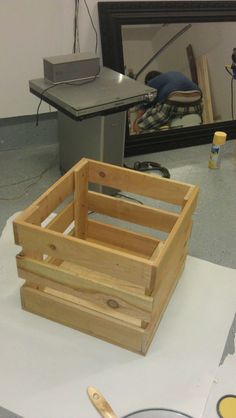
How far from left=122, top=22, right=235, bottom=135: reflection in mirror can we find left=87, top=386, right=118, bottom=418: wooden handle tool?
1369mm

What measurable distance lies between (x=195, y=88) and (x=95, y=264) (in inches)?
58.5

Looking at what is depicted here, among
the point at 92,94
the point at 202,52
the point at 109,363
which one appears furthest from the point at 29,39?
the point at 109,363

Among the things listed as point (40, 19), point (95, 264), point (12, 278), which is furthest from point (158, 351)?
point (40, 19)

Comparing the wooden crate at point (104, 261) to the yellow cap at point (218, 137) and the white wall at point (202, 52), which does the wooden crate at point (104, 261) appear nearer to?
the yellow cap at point (218, 137)

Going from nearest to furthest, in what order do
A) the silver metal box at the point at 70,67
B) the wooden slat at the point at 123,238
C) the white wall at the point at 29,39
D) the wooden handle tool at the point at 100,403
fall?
the wooden handle tool at the point at 100,403 → the wooden slat at the point at 123,238 → the silver metal box at the point at 70,67 → the white wall at the point at 29,39

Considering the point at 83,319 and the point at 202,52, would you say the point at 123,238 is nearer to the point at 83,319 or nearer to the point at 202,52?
the point at 83,319

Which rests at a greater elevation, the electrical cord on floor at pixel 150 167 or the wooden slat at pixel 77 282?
the wooden slat at pixel 77 282

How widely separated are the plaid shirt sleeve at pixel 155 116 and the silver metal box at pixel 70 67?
1.58ft

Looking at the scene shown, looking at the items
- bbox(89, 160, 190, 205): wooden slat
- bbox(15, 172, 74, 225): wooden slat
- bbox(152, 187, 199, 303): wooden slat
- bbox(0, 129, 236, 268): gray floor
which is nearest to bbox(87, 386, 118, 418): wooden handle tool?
bbox(152, 187, 199, 303): wooden slat

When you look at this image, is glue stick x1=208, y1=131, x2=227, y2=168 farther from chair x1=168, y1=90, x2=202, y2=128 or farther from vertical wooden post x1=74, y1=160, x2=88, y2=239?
vertical wooden post x1=74, y1=160, x2=88, y2=239

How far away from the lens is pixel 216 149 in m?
1.93

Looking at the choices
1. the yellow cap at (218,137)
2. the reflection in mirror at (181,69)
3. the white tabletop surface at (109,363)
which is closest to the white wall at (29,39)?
the reflection in mirror at (181,69)

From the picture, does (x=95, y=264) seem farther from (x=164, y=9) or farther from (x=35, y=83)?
(x=164, y=9)

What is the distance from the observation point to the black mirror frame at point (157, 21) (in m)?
1.86
